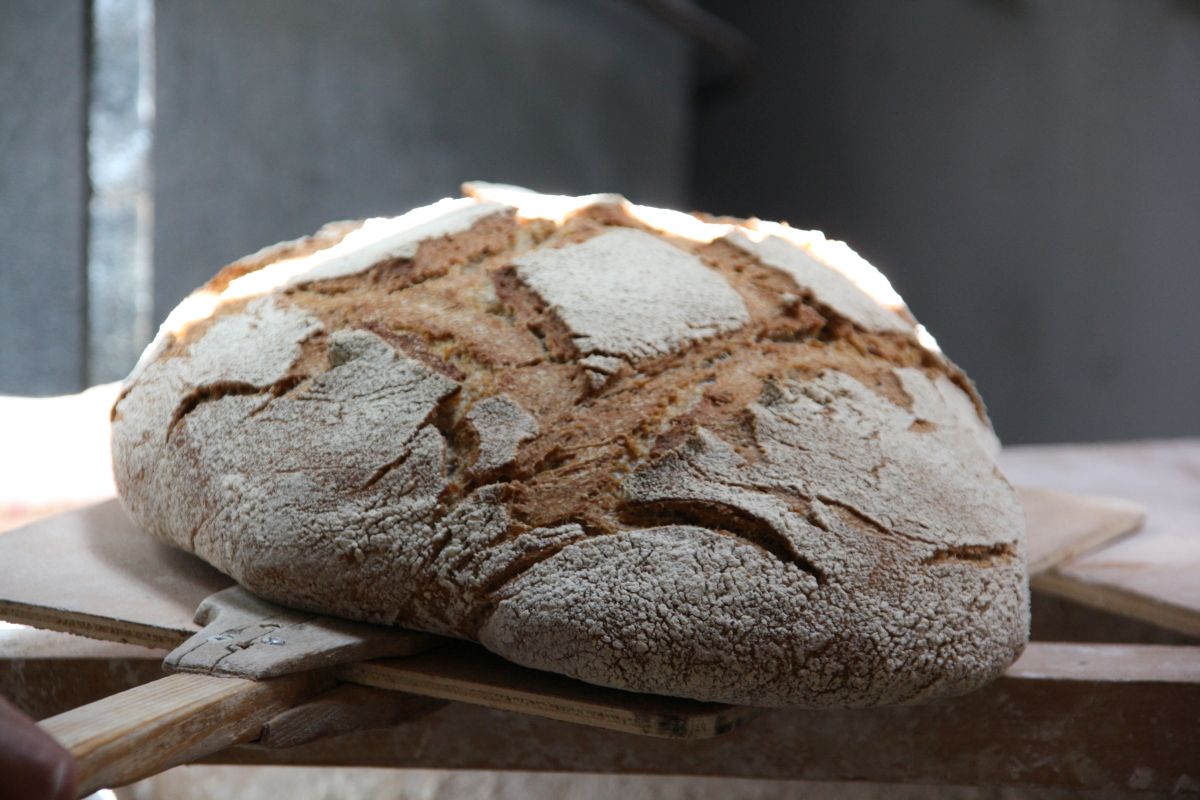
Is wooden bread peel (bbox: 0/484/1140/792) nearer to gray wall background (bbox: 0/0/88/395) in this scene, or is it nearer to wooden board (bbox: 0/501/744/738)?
wooden board (bbox: 0/501/744/738)

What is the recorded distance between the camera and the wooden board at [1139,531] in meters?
1.53

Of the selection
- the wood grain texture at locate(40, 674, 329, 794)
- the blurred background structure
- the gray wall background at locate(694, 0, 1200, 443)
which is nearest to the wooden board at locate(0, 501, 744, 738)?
the wood grain texture at locate(40, 674, 329, 794)

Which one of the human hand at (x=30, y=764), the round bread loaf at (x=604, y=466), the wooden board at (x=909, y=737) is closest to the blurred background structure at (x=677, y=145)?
the round bread loaf at (x=604, y=466)

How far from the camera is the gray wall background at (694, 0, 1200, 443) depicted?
4.88 meters

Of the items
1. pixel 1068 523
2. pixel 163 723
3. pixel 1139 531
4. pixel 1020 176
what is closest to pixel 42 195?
pixel 163 723

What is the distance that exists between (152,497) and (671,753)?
65cm

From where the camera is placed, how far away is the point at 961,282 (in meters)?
5.36

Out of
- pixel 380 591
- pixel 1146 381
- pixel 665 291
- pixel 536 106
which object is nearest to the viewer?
pixel 380 591

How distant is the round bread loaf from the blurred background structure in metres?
1.91

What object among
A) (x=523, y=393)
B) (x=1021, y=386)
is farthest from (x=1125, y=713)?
(x=1021, y=386)

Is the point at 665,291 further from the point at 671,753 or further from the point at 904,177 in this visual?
the point at 904,177

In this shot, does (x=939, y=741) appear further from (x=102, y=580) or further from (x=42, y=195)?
(x=42, y=195)

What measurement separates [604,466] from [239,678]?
0.37 metres

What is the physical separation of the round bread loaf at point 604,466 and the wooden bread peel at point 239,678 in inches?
1.2
